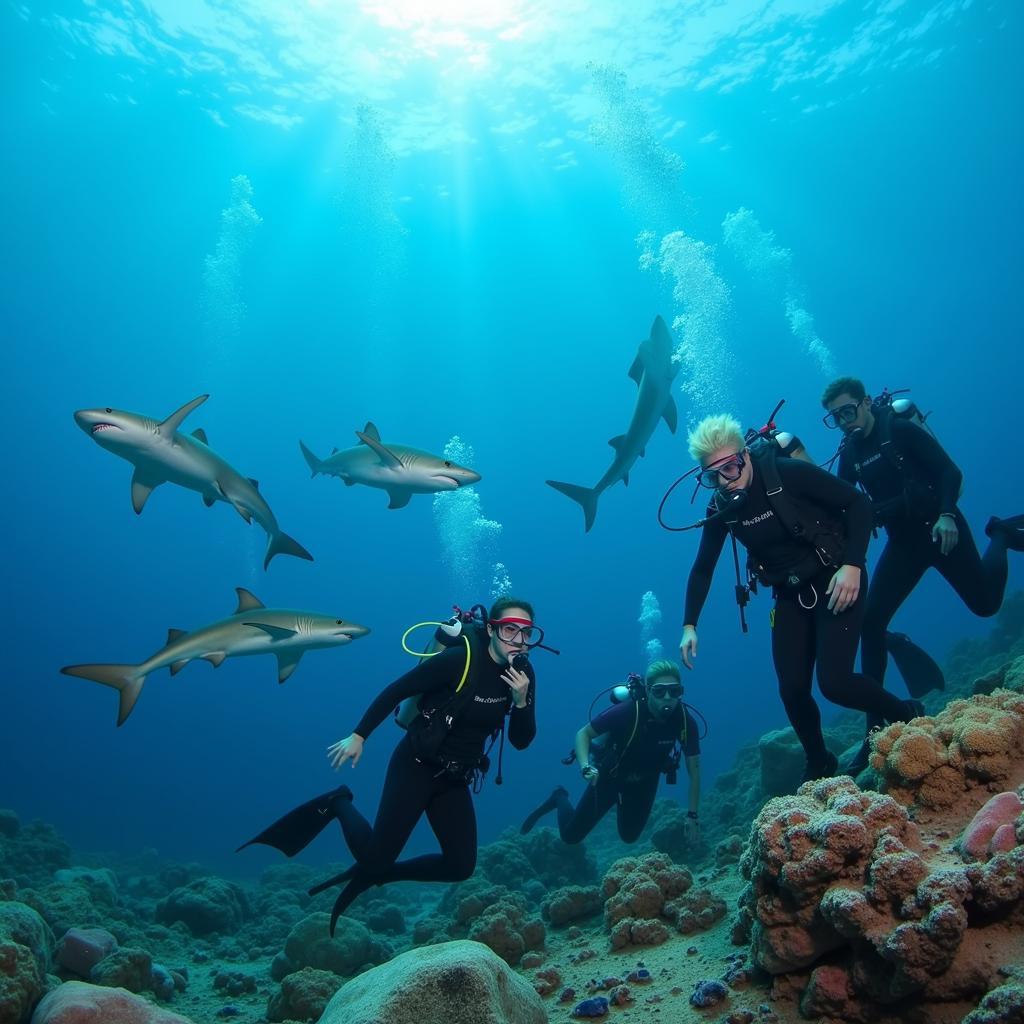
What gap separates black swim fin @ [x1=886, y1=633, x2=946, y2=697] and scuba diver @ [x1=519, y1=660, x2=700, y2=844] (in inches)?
140

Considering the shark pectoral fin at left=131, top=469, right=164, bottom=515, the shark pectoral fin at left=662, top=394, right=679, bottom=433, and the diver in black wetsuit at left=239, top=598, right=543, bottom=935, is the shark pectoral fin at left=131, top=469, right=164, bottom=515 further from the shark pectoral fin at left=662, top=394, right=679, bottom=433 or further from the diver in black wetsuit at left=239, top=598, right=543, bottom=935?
the shark pectoral fin at left=662, top=394, right=679, bottom=433

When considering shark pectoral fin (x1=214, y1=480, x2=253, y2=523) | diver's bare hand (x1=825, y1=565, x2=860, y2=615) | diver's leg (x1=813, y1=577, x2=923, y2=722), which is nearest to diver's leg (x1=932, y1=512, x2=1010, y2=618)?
diver's leg (x1=813, y1=577, x2=923, y2=722)

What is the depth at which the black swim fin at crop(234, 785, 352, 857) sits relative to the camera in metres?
5.91

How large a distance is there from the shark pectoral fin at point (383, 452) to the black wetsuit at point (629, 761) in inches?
175

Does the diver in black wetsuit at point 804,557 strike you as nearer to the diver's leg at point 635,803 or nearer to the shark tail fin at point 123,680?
the diver's leg at point 635,803

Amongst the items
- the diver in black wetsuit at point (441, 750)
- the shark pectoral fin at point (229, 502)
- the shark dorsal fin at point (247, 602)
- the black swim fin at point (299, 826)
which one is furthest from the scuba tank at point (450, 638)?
the shark pectoral fin at point (229, 502)

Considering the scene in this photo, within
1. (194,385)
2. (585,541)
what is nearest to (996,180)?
(585,541)

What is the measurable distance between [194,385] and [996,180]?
3904 inches

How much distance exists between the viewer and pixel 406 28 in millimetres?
30688

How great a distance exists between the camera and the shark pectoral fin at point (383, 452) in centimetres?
793

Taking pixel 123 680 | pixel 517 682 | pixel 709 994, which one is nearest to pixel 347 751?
pixel 517 682

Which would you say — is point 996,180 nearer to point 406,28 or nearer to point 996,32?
point 996,32

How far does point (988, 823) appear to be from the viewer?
259 centimetres

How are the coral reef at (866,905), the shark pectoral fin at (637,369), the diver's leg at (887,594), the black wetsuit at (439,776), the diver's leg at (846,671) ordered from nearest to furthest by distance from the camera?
the coral reef at (866,905), the diver's leg at (846,671), the black wetsuit at (439,776), the diver's leg at (887,594), the shark pectoral fin at (637,369)
